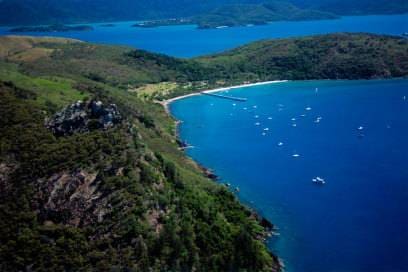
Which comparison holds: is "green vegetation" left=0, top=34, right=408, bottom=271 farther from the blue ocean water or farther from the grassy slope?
the blue ocean water

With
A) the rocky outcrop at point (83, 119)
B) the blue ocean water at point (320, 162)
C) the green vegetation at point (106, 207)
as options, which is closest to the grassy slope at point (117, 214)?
the green vegetation at point (106, 207)

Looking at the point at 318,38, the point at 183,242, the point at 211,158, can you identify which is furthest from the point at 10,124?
the point at 318,38

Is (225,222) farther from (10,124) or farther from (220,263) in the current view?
(10,124)

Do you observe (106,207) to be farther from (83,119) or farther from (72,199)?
(83,119)

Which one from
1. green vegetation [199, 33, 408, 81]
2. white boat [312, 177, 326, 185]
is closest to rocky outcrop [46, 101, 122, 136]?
white boat [312, 177, 326, 185]

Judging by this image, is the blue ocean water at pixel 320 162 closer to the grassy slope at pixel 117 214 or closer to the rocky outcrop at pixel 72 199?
the grassy slope at pixel 117 214
